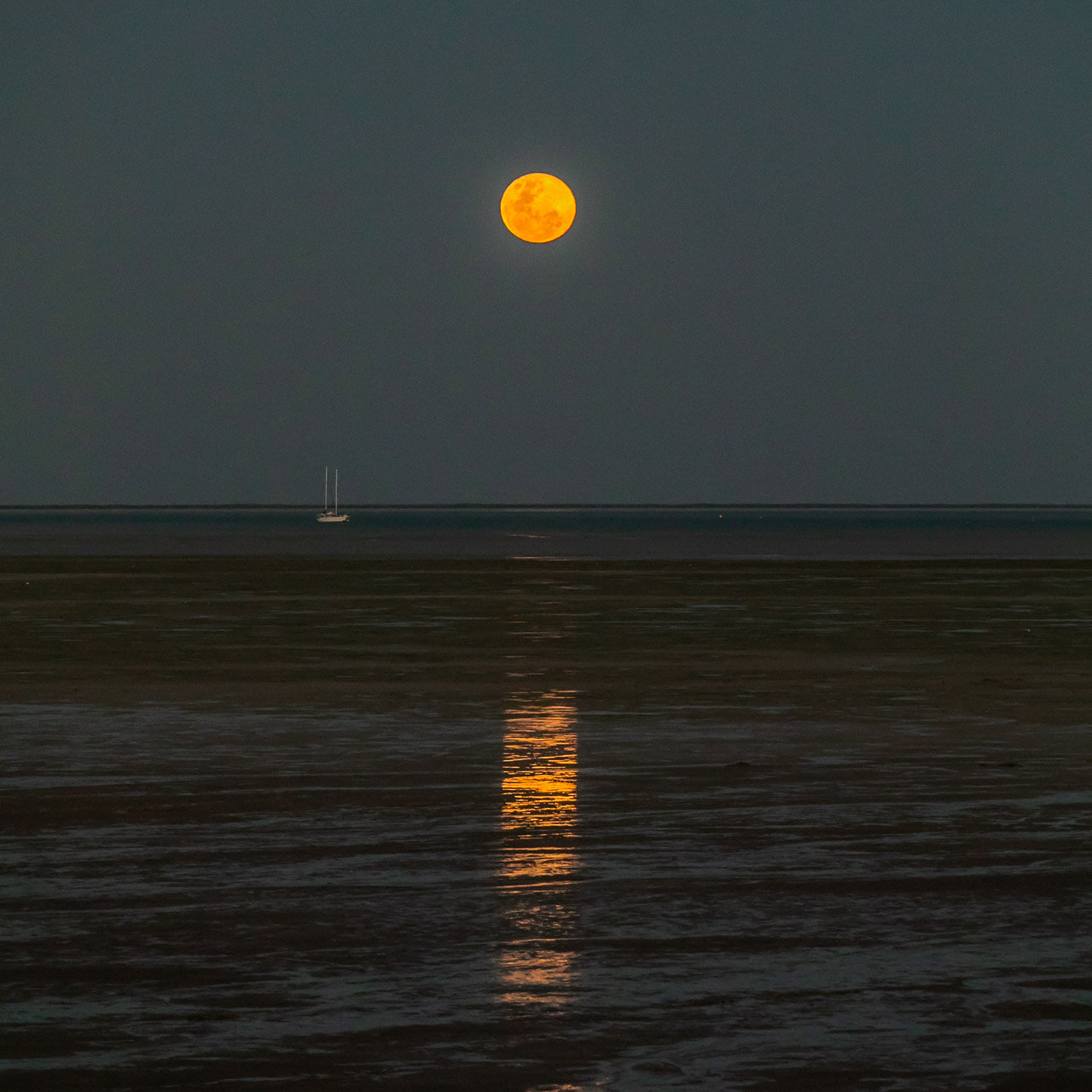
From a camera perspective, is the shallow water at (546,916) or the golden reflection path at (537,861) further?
the golden reflection path at (537,861)

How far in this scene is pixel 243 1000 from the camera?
281 inches

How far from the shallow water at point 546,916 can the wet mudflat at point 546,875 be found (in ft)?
→ 0.09

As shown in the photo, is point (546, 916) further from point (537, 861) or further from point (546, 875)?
point (537, 861)

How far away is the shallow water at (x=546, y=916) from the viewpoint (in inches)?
255

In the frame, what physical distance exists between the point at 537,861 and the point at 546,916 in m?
1.45

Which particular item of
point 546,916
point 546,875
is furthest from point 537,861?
point 546,916

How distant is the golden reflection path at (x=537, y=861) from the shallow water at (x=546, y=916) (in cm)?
3

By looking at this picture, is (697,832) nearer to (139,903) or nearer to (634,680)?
(139,903)

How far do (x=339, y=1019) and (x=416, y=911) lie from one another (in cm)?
184

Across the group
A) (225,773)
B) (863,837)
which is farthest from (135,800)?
(863,837)

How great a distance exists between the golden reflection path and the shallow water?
0.09 feet

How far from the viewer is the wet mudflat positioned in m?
6.54

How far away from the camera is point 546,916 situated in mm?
8617

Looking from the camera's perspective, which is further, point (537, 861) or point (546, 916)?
point (537, 861)
